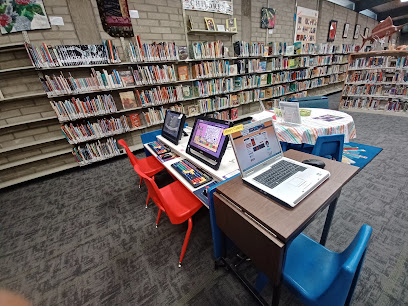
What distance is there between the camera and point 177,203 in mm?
1492

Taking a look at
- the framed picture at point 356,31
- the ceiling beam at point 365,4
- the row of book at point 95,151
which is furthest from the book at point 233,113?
the framed picture at point 356,31

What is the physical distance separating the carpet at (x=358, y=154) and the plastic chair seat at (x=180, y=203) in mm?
2382

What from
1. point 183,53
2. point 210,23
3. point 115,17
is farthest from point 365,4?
point 115,17

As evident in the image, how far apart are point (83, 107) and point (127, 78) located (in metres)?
0.84

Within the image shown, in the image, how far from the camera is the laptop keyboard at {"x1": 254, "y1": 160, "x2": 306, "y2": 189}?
35.6 inches

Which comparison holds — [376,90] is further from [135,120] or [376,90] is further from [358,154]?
[135,120]

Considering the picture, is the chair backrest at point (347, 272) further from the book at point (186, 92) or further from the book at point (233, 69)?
the book at point (233, 69)

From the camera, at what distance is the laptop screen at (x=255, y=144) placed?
37.0 inches

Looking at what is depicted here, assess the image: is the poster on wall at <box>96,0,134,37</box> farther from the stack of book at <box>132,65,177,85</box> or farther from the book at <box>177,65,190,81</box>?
the book at <box>177,65,190,81</box>

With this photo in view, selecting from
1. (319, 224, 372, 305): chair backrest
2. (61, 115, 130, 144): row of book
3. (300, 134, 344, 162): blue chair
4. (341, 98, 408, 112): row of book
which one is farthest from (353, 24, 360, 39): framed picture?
(319, 224, 372, 305): chair backrest

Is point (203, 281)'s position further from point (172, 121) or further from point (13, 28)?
point (13, 28)

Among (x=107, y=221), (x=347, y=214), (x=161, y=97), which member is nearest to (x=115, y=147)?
(x=161, y=97)

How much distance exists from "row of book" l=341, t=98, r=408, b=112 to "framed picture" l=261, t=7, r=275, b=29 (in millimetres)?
3041

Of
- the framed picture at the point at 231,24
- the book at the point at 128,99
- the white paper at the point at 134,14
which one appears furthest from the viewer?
the framed picture at the point at 231,24
